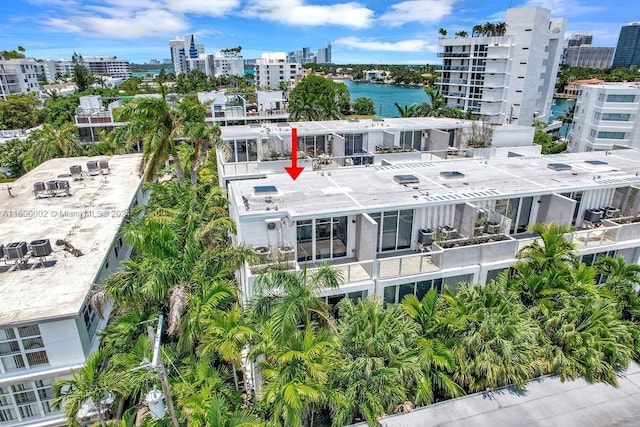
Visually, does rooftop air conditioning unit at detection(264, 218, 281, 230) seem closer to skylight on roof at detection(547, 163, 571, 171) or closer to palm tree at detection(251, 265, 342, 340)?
palm tree at detection(251, 265, 342, 340)

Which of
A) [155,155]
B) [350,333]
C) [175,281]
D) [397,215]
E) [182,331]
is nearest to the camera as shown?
[350,333]

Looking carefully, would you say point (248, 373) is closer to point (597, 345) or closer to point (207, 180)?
point (597, 345)

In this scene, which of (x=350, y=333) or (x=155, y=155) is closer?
(x=350, y=333)

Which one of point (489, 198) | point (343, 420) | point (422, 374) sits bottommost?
point (343, 420)

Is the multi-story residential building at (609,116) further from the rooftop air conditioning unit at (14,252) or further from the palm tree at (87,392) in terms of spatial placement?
the rooftop air conditioning unit at (14,252)

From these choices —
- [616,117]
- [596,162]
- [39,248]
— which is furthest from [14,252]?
[616,117]

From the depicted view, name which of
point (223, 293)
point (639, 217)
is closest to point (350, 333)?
point (223, 293)
